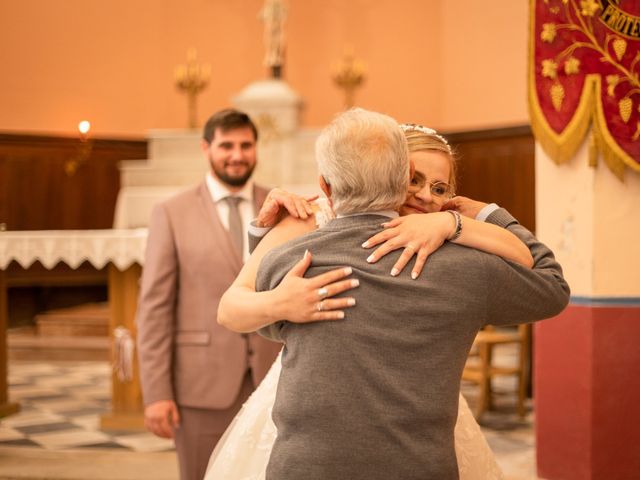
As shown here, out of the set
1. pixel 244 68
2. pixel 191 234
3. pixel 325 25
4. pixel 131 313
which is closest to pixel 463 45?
pixel 325 25

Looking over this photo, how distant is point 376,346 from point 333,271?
145 millimetres

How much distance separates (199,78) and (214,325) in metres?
7.55

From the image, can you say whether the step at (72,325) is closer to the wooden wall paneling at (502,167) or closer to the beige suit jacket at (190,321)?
the wooden wall paneling at (502,167)

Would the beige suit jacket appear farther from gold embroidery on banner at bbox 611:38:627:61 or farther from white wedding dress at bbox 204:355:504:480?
gold embroidery on banner at bbox 611:38:627:61

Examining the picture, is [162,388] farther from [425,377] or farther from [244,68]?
[244,68]

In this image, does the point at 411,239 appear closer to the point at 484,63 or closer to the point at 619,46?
the point at 619,46

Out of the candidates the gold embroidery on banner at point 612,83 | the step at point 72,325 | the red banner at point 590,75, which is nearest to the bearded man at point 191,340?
the red banner at point 590,75

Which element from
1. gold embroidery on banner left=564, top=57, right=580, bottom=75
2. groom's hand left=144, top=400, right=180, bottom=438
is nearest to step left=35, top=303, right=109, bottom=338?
groom's hand left=144, top=400, right=180, bottom=438

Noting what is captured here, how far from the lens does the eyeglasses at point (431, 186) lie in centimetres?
178

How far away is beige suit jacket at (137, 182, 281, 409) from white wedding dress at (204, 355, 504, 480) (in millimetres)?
680

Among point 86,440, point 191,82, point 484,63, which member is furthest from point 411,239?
point 484,63

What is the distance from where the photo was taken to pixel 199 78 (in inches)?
399

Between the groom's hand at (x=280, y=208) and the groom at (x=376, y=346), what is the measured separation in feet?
0.74

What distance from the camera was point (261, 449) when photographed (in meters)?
2.14
